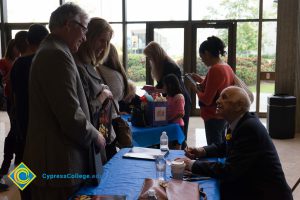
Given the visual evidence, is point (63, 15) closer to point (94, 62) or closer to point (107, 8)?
point (94, 62)

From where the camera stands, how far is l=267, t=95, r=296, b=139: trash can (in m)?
5.90

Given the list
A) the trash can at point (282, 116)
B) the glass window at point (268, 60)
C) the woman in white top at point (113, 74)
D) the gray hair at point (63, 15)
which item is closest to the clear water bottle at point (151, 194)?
the gray hair at point (63, 15)

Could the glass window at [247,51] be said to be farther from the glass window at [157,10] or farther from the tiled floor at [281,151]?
the tiled floor at [281,151]

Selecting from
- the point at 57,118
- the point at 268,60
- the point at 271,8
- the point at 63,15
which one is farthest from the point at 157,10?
the point at 57,118

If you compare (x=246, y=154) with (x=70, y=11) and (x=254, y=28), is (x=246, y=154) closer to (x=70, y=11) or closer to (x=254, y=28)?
(x=70, y=11)

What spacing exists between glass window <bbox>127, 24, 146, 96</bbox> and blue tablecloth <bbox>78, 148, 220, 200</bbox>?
20.4 feet

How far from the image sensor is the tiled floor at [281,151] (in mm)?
3499

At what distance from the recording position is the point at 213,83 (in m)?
3.19

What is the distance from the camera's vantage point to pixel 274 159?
Result: 1.87 m

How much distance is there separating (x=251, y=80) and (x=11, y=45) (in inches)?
225

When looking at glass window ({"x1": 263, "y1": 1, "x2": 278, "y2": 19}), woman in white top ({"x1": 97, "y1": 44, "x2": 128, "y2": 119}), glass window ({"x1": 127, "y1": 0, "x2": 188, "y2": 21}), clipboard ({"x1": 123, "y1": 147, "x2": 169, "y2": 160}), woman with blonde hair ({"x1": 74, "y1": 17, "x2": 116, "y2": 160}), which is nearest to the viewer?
woman with blonde hair ({"x1": 74, "y1": 17, "x2": 116, "y2": 160})

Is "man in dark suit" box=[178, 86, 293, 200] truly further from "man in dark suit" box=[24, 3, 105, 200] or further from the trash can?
the trash can

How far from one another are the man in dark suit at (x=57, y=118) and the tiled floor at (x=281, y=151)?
6.65ft

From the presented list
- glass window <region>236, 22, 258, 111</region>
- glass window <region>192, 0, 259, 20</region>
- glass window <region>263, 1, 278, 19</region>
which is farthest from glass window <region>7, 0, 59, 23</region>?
glass window <region>263, 1, 278, 19</region>
